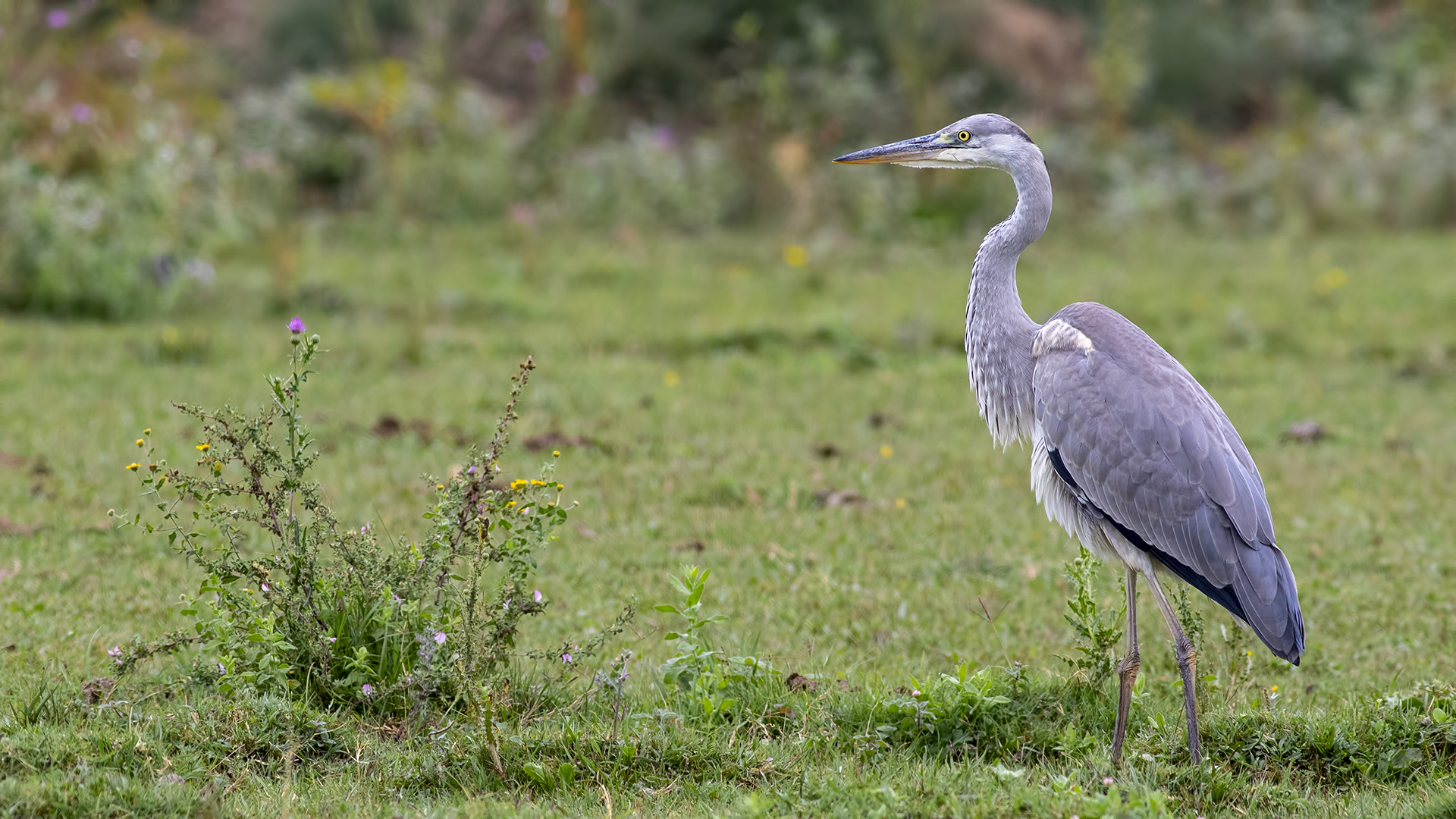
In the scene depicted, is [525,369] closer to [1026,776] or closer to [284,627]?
[284,627]

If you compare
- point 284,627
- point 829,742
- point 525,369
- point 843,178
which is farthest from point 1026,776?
point 843,178

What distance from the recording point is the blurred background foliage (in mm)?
10820

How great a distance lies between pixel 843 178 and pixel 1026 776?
10.5 m

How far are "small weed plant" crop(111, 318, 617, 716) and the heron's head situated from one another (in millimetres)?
1913

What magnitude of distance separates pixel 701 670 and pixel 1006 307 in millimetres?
1867

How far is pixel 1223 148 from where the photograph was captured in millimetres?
16641

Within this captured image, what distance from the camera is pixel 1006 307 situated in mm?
5258

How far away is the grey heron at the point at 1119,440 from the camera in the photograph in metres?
4.50

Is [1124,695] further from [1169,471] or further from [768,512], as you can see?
[768,512]

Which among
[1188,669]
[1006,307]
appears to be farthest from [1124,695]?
[1006,307]

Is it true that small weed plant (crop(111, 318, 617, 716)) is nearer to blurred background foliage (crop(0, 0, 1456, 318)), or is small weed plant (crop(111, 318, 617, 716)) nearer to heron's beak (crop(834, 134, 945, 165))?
heron's beak (crop(834, 134, 945, 165))

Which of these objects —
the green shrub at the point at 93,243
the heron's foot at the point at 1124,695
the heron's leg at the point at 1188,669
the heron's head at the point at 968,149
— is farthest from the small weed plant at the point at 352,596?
the green shrub at the point at 93,243

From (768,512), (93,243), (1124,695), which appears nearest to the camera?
(1124,695)

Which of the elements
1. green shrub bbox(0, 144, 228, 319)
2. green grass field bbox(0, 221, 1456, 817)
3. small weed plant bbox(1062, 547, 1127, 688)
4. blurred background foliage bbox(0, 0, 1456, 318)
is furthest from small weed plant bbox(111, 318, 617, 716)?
blurred background foliage bbox(0, 0, 1456, 318)
